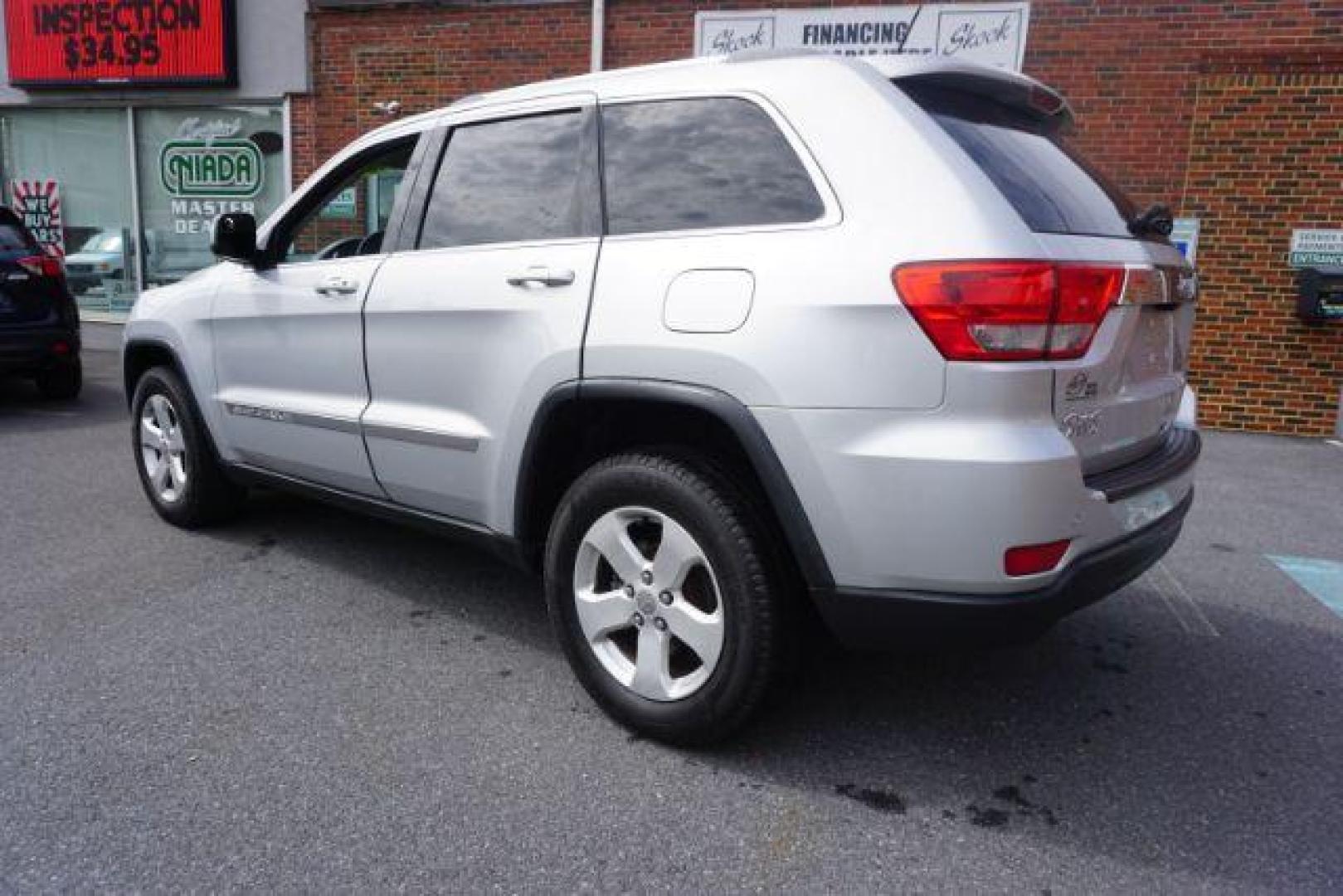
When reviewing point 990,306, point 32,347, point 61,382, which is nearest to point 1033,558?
point 990,306

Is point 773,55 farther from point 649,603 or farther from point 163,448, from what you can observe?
point 163,448

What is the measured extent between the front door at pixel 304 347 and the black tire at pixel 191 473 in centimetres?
32

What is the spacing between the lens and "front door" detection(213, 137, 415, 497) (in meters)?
3.43

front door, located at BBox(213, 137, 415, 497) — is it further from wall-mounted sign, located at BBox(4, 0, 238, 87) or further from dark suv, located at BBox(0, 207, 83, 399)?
wall-mounted sign, located at BBox(4, 0, 238, 87)

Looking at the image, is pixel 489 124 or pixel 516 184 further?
pixel 489 124

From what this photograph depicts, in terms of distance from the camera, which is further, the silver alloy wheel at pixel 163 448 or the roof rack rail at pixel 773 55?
the silver alloy wheel at pixel 163 448

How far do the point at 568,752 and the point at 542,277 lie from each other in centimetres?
132

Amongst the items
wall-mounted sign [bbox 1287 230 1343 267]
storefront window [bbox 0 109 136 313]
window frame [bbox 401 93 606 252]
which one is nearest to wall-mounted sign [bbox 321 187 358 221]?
storefront window [bbox 0 109 136 313]

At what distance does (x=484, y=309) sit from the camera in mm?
2910

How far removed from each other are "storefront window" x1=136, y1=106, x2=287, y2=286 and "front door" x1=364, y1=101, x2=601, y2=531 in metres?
9.14

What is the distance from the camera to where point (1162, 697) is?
9.93 feet

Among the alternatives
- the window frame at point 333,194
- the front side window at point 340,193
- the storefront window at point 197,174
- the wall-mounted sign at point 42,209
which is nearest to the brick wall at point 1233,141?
the front side window at point 340,193

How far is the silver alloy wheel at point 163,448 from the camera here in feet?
14.6

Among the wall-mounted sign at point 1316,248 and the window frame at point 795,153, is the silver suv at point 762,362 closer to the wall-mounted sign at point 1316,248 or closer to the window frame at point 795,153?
the window frame at point 795,153
